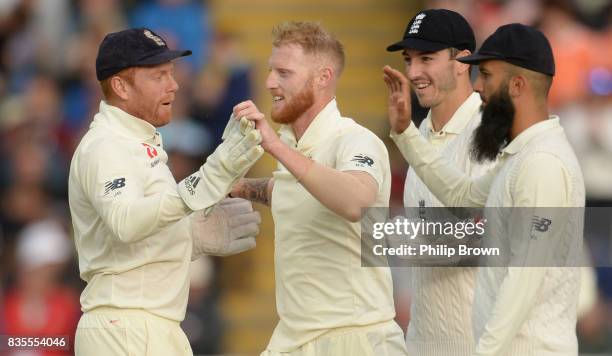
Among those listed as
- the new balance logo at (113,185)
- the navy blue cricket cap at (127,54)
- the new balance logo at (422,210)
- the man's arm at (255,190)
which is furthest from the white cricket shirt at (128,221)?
the new balance logo at (422,210)

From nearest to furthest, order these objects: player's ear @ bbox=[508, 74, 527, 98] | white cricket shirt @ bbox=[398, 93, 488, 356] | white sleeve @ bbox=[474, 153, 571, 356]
Answer: white sleeve @ bbox=[474, 153, 571, 356], player's ear @ bbox=[508, 74, 527, 98], white cricket shirt @ bbox=[398, 93, 488, 356]

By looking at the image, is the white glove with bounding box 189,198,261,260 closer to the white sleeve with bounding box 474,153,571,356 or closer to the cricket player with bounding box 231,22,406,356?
the cricket player with bounding box 231,22,406,356

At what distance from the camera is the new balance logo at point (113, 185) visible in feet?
18.1

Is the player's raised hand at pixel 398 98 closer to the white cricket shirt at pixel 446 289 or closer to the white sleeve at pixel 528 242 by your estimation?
the white cricket shirt at pixel 446 289

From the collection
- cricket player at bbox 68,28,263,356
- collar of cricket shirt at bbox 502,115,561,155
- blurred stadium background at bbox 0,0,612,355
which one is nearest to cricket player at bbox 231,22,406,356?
cricket player at bbox 68,28,263,356

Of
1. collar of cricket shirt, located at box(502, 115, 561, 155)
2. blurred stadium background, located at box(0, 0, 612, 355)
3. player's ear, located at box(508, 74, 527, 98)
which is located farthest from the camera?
blurred stadium background, located at box(0, 0, 612, 355)

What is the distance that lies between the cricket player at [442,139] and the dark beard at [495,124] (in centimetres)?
54

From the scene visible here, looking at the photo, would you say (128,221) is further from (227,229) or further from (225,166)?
(227,229)

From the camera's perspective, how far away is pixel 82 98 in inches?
414

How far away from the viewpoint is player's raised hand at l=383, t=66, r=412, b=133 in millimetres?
5715

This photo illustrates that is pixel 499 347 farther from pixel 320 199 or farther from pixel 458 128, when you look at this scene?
pixel 458 128

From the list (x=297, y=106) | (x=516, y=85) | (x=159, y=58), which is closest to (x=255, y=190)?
(x=297, y=106)

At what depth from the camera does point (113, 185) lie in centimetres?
554

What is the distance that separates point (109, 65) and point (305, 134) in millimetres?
822
